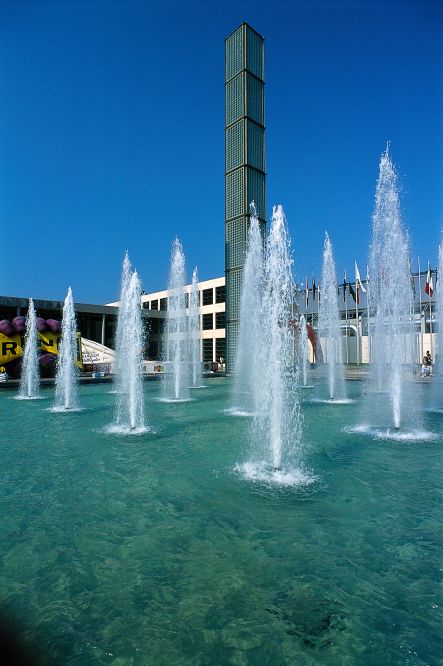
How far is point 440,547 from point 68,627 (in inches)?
138

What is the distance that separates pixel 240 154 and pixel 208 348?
81.1 ft

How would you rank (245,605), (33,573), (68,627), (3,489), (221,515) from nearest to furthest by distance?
(68,627)
(245,605)
(33,573)
(221,515)
(3,489)

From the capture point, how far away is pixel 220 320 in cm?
5088

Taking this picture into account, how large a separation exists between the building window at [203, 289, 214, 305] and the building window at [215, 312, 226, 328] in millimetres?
1916

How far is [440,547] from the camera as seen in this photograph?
433 cm

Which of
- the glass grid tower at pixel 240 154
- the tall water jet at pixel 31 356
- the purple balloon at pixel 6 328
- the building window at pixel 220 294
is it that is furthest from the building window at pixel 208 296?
the purple balloon at pixel 6 328

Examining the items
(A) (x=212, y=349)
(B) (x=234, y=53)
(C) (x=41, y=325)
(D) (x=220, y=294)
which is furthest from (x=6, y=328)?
(A) (x=212, y=349)

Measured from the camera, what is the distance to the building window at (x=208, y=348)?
52531mm

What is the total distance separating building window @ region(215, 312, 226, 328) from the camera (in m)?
50.6

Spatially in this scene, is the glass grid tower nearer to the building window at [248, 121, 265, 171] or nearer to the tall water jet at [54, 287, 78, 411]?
the building window at [248, 121, 265, 171]

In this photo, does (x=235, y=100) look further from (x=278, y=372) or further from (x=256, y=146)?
(x=278, y=372)

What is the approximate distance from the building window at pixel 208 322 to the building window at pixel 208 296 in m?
1.56

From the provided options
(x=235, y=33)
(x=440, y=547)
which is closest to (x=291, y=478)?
(x=440, y=547)

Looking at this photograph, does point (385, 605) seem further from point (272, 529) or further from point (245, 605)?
point (272, 529)
